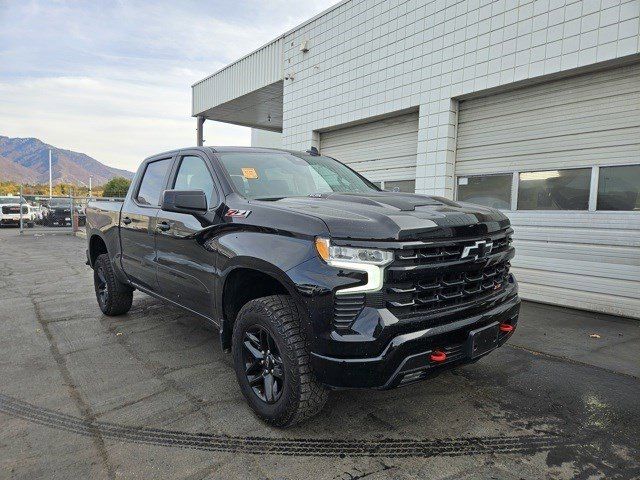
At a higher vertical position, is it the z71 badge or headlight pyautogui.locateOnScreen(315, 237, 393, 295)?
the z71 badge

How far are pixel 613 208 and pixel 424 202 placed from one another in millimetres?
3942

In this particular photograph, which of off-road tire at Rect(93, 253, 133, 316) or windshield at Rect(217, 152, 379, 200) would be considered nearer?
windshield at Rect(217, 152, 379, 200)

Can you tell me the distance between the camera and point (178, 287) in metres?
3.65

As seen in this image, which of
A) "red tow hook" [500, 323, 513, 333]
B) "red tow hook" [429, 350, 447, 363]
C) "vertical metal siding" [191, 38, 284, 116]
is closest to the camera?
"red tow hook" [429, 350, 447, 363]

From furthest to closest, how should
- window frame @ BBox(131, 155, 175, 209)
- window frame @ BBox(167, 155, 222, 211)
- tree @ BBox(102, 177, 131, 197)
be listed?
tree @ BBox(102, 177, 131, 197)
window frame @ BBox(131, 155, 175, 209)
window frame @ BBox(167, 155, 222, 211)

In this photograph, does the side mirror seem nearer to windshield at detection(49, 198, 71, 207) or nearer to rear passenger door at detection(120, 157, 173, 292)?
rear passenger door at detection(120, 157, 173, 292)

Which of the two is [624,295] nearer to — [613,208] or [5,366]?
[613,208]

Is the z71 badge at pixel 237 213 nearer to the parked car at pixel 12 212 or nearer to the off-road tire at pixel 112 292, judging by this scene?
the off-road tire at pixel 112 292

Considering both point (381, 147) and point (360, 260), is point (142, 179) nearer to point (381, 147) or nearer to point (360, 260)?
point (360, 260)

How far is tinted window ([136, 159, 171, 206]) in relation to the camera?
4.21 m

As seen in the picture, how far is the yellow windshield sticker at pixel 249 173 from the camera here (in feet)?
11.1

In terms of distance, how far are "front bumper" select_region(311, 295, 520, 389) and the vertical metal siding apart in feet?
32.7

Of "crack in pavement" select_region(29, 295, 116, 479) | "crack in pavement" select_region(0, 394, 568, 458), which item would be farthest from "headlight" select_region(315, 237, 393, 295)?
"crack in pavement" select_region(29, 295, 116, 479)

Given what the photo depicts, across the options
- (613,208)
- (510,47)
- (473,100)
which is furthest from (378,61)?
(613,208)
